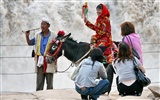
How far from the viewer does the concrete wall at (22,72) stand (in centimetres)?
1306

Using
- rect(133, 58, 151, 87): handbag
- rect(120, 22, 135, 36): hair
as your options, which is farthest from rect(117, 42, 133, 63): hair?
rect(120, 22, 135, 36): hair

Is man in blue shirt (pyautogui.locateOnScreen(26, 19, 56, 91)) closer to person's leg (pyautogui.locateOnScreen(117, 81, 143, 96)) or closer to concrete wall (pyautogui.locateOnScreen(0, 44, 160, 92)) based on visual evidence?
person's leg (pyautogui.locateOnScreen(117, 81, 143, 96))

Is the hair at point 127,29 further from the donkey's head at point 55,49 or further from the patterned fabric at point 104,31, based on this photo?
the donkey's head at point 55,49

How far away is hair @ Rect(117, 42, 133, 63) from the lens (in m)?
6.25

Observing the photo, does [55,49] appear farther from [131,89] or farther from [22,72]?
[22,72]

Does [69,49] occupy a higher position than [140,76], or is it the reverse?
[69,49]

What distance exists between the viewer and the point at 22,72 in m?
13.8

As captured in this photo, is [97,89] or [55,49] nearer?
[97,89]

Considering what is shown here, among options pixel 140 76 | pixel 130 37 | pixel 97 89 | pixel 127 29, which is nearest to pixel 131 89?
pixel 140 76

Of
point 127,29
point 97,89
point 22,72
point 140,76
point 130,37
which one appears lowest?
point 22,72

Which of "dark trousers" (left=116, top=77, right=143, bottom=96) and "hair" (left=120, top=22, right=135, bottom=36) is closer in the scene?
"dark trousers" (left=116, top=77, right=143, bottom=96)

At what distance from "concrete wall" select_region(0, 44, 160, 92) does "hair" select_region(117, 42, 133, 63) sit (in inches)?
257

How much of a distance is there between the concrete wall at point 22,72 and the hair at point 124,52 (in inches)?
257

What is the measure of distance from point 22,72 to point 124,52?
7.83 meters
